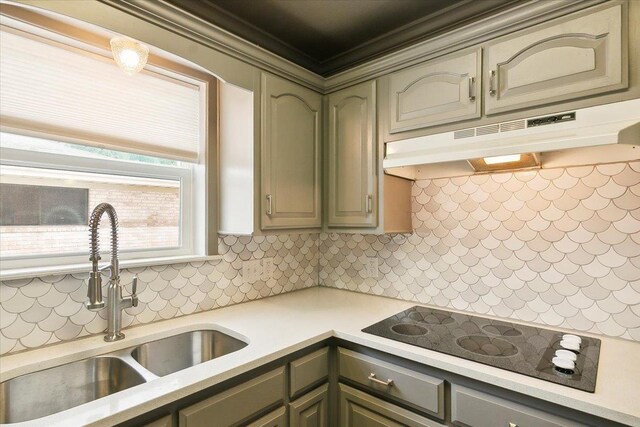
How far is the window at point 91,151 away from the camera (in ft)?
4.16

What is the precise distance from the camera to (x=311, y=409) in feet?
4.75

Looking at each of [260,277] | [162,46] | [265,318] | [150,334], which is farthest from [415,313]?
[162,46]

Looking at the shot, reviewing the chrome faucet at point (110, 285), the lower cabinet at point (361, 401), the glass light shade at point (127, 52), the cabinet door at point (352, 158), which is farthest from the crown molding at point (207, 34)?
the lower cabinet at point (361, 401)

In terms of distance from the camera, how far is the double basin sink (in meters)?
1.12

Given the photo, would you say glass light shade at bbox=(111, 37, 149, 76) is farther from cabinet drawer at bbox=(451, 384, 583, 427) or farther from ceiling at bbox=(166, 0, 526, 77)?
cabinet drawer at bbox=(451, 384, 583, 427)

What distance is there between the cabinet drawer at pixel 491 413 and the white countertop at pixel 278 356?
0.24 feet

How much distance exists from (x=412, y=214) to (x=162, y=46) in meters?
1.46

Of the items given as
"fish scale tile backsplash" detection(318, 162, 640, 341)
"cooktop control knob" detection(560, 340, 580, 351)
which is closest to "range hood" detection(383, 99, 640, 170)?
"fish scale tile backsplash" detection(318, 162, 640, 341)

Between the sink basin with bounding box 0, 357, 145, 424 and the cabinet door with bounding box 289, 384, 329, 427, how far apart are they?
0.59 meters

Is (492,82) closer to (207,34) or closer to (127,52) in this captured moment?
(207,34)

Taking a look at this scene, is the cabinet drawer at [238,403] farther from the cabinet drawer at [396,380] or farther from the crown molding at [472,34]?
the crown molding at [472,34]

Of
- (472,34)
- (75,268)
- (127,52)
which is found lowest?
(75,268)

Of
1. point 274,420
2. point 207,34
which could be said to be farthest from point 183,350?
point 207,34

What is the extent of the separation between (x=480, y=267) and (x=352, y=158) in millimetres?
864
